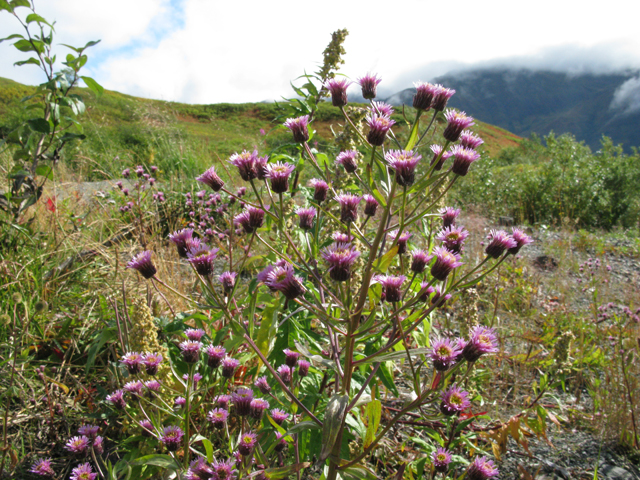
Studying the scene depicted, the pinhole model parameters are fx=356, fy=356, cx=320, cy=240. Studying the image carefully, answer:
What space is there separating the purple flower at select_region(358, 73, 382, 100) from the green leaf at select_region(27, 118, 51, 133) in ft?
7.07

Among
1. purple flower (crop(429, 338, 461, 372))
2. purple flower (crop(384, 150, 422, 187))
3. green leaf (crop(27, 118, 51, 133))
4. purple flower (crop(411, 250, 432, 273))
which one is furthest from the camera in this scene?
green leaf (crop(27, 118, 51, 133))

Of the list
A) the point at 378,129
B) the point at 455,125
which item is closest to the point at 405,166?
the point at 378,129

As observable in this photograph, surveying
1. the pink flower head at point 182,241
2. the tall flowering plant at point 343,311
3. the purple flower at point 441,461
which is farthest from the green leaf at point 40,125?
the purple flower at point 441,461

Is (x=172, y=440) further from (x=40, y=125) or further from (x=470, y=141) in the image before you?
(x=40, y=125)

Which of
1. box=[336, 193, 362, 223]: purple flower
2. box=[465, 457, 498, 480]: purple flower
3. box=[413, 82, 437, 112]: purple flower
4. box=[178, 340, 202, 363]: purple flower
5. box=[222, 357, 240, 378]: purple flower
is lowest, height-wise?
box=[465, 457, 498, 480]: purple flower

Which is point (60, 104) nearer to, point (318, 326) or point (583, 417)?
point (318, 326)

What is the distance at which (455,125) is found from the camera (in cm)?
114

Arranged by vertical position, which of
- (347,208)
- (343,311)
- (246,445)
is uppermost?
(347,208)

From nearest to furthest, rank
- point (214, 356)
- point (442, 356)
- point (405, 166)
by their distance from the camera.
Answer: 1. point (405, 166)
2. point (442, 356)
3. point (214, 356)

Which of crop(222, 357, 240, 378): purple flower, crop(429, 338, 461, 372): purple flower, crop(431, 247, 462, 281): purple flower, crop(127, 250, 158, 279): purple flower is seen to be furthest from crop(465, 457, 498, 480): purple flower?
crop(127, 250, 158, 279): purple flower

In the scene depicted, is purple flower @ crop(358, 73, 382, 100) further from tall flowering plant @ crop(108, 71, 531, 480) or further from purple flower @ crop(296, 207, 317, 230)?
purple flower @ crop(296, 207, 317, 230)

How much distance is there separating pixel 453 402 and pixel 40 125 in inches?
112

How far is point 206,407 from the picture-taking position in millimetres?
1853

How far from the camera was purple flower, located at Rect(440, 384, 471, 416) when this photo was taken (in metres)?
1.20
